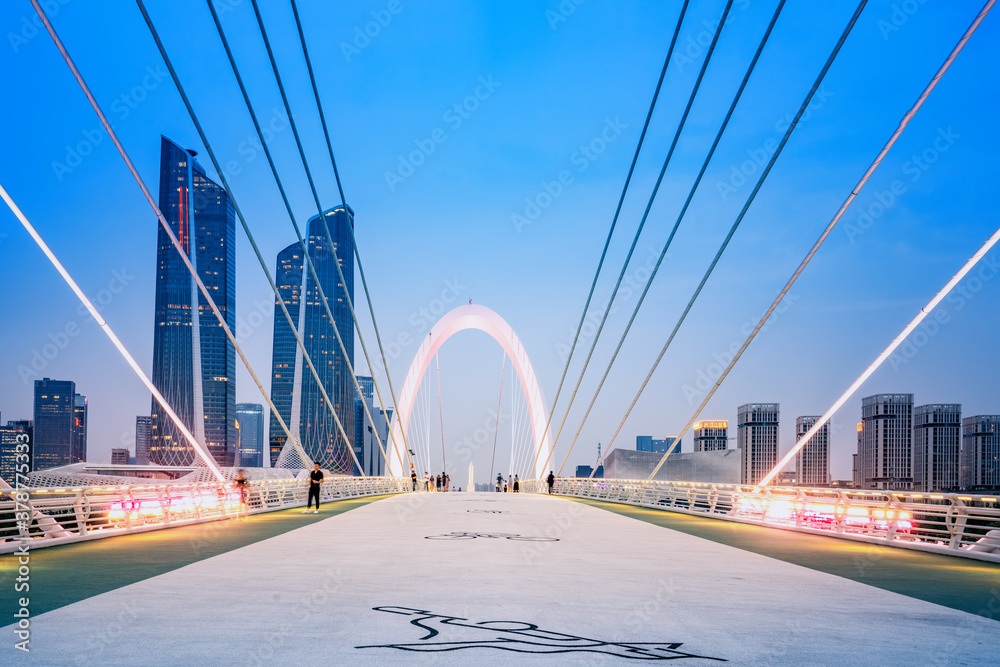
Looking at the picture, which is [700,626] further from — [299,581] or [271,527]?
[271,527]

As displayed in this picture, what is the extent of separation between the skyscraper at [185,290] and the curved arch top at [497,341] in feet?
350

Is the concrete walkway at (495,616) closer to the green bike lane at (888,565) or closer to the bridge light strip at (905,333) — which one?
the green bike lane at (888,565)

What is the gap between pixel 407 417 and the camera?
5978 centimetres

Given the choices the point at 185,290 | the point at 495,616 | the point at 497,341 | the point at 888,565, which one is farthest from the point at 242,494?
the point at 185,290

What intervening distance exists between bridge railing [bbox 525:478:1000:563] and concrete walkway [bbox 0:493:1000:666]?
3606 mm

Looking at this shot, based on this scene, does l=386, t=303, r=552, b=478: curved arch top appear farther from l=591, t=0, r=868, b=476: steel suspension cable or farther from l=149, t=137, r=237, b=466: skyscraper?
l=149, t=137, r=237, b=466: skyscraper

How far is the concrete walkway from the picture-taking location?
519 centimetres

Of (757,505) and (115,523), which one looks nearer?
(115,523)

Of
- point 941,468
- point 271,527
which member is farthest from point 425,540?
point 941,468

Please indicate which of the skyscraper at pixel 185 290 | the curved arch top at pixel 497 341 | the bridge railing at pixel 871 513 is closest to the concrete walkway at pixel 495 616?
the bridge railing at pixel 871 513

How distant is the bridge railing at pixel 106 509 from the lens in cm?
1166

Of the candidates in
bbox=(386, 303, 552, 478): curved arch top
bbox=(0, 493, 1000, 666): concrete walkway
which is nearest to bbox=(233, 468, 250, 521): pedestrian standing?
bbox=(0, 493, 1000, 666): concrete walkway

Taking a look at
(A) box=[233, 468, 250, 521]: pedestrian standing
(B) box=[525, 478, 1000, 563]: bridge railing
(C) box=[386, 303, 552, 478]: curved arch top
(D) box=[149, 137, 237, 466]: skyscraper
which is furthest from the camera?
(D) box=[149, 137, 237, 466]: skyscraper

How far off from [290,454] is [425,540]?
180 metres
